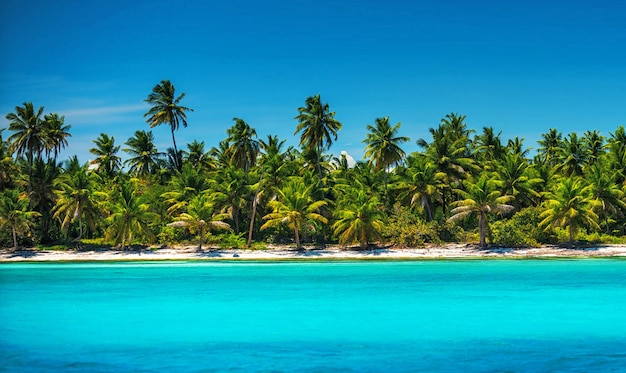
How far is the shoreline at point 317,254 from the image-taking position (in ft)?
147

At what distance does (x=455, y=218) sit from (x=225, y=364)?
36.2 m

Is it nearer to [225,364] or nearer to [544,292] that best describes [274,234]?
[544,292]

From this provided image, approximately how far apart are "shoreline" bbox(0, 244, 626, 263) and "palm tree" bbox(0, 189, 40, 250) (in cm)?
197

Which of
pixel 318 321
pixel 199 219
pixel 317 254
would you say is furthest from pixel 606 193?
pixel 318 321

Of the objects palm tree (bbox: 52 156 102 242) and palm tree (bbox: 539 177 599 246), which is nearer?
palm tree (bbox: 539 177 599 246)

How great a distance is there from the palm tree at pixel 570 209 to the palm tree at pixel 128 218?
3102 cm

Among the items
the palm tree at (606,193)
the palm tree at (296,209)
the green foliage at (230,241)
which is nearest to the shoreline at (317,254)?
the green foliage at (230,241)

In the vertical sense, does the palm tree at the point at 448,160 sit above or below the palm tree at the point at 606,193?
above

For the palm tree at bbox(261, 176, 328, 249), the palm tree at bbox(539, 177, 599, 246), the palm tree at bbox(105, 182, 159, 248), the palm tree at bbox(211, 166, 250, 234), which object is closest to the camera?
the palm tree at bbox(539, 177, 599, 246)

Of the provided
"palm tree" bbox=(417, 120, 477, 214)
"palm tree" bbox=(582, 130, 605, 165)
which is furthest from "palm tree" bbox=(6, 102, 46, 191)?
"palm tree" bbox=(582, 130, 605, 165)

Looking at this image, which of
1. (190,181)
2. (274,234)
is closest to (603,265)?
(274,234)

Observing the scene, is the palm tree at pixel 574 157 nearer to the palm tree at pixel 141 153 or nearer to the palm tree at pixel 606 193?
the palm tree at pixel 606 193

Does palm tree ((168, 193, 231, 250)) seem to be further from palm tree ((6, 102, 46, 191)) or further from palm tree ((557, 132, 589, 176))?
palm tree ((557, 132, 589, 176))

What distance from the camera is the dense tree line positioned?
47.2 meters
